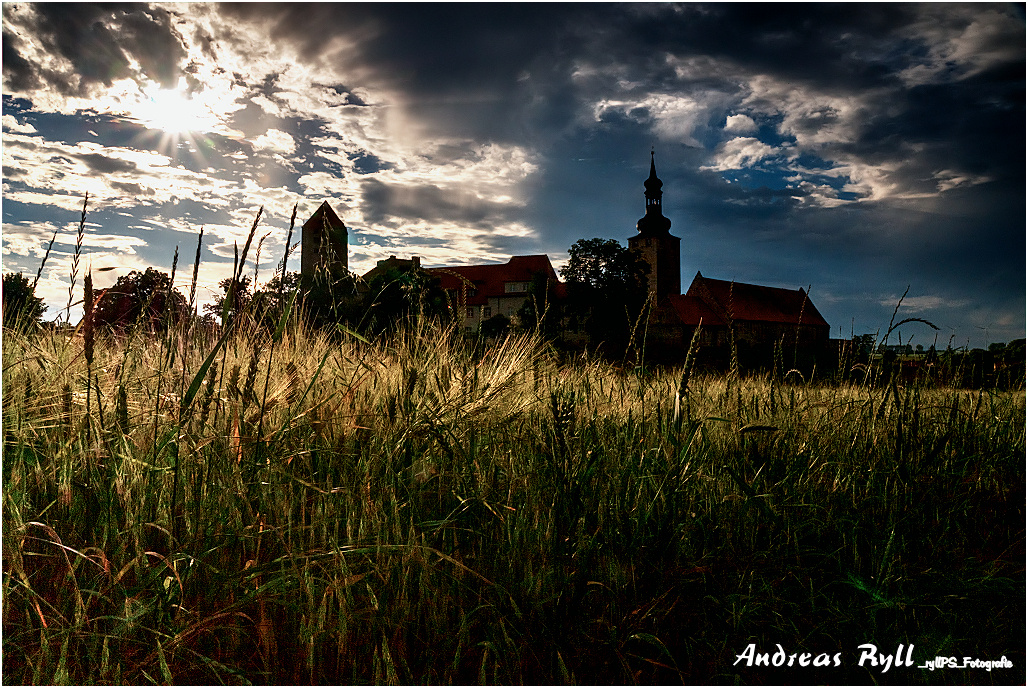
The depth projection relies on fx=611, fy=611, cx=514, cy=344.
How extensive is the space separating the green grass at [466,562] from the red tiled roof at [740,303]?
44.1 m

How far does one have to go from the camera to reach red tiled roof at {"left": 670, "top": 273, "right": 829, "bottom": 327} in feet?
153

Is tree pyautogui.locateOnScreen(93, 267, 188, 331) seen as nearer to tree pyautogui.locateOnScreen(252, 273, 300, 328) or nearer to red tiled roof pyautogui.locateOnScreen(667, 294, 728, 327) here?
tree pyautogui.locateOnScreen(252, 273, 300, 328)

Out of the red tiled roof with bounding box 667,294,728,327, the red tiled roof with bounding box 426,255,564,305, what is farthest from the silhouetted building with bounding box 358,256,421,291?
the red tiled roof with bounding box 426,255,564,305

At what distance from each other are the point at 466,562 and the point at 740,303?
162 feet

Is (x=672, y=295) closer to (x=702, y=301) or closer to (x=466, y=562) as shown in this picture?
(x=702, y=301)

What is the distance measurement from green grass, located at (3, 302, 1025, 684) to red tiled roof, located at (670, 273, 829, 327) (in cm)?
4408

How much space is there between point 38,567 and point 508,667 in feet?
4.48

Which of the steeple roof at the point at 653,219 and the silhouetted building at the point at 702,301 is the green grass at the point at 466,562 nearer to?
the silhouetted building at the point at 702,301

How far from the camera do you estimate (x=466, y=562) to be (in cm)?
173

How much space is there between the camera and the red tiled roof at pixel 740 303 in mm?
46719

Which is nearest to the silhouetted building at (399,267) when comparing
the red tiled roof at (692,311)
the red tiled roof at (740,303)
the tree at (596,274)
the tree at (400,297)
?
the tree at (400,297)

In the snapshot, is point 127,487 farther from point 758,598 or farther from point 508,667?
point 758,598

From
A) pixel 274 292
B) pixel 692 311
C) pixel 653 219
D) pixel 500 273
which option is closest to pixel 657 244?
pixel 653 219

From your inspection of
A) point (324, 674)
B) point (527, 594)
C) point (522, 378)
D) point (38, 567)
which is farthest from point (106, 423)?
point (522, 378)
